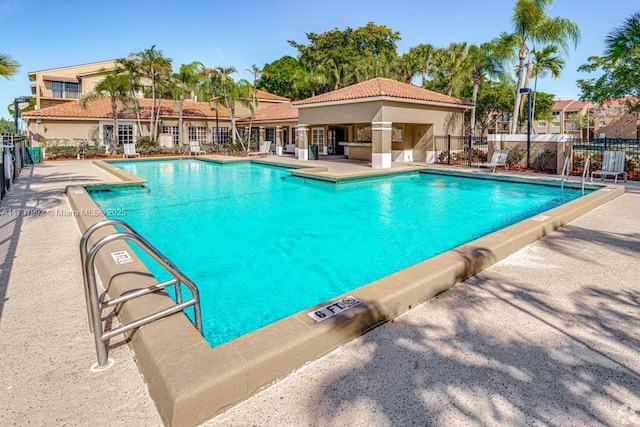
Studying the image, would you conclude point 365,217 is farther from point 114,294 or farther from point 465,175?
point 465,175

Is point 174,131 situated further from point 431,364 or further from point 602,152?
point 431,364

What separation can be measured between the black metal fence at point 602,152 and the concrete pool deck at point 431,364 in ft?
43.4

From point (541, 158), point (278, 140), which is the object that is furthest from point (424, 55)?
point (541, 158)

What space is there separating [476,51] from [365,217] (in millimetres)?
25593

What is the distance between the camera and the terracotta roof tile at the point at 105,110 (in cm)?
2859

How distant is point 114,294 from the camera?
13.9 feet

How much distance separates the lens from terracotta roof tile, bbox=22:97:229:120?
2859 cm

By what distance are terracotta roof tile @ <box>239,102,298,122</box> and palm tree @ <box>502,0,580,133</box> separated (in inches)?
585

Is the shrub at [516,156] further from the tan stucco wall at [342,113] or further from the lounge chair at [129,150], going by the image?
the lounge chair at [129,150]

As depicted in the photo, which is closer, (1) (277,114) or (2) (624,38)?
(2) (624,38)

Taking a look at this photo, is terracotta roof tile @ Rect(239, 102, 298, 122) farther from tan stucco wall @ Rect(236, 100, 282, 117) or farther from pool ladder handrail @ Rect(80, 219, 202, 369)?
pool ladder handrail @ Rect(80, 219, 202, 369)

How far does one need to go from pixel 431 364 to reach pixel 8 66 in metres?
12.6

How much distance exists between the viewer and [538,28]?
78.0ft

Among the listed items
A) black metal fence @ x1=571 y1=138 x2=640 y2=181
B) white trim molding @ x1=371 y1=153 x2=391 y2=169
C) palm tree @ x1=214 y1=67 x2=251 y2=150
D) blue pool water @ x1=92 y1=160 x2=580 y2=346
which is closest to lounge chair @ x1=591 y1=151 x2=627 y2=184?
black metal fence @ x1=571 y1=138 x2=640 y2=181
